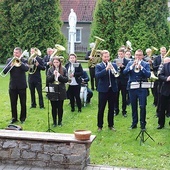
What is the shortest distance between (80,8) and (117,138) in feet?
85.7

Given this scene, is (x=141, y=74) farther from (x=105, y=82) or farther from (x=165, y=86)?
(x=105, y=82)

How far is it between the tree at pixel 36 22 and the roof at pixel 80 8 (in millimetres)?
9295

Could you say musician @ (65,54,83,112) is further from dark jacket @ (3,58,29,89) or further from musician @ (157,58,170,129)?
musician @ (157,58,170,129)

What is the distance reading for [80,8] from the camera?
33219mm


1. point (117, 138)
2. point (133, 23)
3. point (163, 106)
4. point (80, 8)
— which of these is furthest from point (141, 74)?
point (80, 8)

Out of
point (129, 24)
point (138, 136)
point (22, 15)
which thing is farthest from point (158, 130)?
point (22, 15)

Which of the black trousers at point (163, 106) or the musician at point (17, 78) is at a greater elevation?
the musician at point (17, 78)

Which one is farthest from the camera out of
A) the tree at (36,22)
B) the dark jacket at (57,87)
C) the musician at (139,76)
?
the tree at (36,22)

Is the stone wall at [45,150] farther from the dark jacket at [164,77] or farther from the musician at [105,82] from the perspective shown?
the dark jacket at [164,77]

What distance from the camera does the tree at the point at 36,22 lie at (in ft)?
75.7

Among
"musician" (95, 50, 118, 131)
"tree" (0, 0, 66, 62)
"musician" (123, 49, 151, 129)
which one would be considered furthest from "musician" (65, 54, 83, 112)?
"tree" (0, 0, 66, 62)

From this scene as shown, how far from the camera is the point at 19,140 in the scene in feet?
22.5

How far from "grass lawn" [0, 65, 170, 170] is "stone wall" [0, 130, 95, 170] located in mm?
579

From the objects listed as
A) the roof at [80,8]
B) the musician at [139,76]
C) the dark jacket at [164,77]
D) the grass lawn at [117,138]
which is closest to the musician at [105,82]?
the musician at [139,76]
